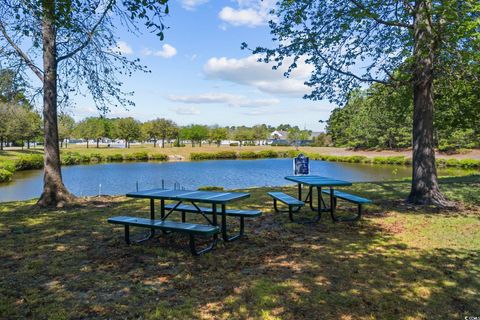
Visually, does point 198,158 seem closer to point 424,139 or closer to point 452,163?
point 452,163

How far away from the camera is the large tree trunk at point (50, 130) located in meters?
8.45

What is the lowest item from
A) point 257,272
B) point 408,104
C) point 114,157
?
point 114,157

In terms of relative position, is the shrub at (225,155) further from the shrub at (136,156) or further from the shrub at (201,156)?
the shrub at (136,156)

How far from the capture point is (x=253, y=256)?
4633mm

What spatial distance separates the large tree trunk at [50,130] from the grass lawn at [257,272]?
76.9 inches

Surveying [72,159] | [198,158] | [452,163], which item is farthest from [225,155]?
[452,163]

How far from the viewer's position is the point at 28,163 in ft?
105

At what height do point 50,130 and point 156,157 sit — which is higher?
point 50,130

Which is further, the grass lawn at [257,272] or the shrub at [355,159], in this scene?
the shrub at [355,159]

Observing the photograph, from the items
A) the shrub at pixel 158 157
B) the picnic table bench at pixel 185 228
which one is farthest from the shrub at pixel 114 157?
the picnic table bench at pixel 185 228

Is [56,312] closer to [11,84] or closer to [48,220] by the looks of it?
[48,220]

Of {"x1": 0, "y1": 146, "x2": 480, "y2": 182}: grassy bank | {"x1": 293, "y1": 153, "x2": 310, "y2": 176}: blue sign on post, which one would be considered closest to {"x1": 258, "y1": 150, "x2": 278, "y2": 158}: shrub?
{"x1": 0, "y1": 146, "x2": 480, "y2": 182}: grassy bank

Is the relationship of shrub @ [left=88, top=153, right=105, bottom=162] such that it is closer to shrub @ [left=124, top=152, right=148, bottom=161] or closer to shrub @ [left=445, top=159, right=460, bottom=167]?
shrub @ [left=124, top=152, right=148, bottom=161]

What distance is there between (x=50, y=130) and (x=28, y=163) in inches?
1083
